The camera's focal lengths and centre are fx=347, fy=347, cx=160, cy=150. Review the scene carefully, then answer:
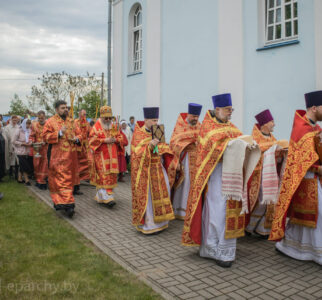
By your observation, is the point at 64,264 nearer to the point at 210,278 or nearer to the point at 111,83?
the point at 210,278

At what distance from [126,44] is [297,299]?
1273 centimetres

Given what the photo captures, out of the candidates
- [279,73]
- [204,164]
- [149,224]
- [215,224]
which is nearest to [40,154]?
[149,224]

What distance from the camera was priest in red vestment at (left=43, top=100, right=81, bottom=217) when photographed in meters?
6.38

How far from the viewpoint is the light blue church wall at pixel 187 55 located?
9969mm

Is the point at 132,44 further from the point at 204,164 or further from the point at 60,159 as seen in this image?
the point at 204,164

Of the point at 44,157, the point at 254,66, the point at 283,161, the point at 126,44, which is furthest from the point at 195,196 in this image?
the point at 126,44

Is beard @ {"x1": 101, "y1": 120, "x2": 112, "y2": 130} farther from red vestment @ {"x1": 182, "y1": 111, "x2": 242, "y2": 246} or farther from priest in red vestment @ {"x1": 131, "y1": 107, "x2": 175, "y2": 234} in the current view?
red vestment @ {"x1": 182, "y1": 111, "x2": 242, "y2": 246}

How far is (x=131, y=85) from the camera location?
553 inches

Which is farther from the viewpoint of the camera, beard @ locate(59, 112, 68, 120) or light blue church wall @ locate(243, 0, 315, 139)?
light blue church wall @ locate(243, 0, 315, 139)

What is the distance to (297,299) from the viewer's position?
3494 millimetres

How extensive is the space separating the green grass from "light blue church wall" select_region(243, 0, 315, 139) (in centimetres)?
518

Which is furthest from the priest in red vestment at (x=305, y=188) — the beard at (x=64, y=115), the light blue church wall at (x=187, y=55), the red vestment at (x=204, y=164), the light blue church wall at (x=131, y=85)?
the light blue church wall at (x=131, y=85)

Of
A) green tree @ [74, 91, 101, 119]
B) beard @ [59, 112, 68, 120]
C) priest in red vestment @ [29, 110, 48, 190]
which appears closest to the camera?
beard @ [59, 112, 68, 120]

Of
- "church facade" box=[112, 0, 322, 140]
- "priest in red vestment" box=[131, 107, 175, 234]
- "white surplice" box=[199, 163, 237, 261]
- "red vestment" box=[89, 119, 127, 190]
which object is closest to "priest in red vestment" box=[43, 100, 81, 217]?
"red vestment" box=[89, 119, 127, 190]
